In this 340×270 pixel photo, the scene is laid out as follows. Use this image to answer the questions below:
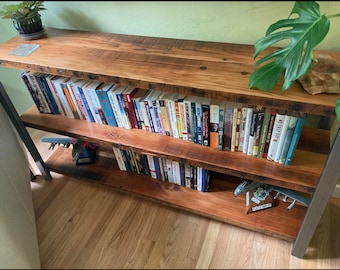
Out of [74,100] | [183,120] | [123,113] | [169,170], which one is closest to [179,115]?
[183,120]

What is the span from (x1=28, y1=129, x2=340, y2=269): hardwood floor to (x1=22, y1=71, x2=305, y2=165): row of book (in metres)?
0.40

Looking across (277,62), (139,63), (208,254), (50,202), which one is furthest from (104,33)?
(208,254)

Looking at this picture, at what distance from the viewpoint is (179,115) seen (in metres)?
0.93

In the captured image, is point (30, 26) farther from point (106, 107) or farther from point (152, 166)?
point (152, 166)

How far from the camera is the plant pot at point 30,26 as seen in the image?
1.00 meters

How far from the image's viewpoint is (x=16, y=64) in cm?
95

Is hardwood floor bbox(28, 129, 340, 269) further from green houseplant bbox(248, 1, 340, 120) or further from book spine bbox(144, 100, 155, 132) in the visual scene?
green houseplant bbox(248, 1, 340, 120)

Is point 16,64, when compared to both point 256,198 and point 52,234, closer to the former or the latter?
point 52,234

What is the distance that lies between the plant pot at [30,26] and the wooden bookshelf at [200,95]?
4 cm

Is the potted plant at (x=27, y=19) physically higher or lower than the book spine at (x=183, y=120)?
higher

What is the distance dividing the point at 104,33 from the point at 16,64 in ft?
1.12

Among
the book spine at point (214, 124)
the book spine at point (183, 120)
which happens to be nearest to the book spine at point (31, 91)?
the book spine at point (183, 120)

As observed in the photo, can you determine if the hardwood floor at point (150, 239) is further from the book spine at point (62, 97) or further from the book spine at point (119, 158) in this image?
the book spine at point (62, 97)

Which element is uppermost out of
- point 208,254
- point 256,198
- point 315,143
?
point 315,143
